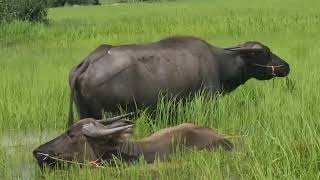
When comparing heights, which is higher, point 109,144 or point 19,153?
point 109,144

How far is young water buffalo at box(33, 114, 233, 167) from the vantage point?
456 cm

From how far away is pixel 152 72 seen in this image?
5996 millimetres

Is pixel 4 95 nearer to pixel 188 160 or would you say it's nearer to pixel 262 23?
pixel 188 160

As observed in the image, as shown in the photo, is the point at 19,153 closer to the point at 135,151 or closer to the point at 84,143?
the point at 84,143

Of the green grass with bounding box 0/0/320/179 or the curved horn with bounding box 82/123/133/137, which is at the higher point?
the curved horn with bounding box 82/123/133/137

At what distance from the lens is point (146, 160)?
476 centimetres

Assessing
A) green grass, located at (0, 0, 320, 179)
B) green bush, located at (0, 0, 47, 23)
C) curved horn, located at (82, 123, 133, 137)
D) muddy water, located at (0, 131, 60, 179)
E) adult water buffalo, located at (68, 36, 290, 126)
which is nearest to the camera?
green grass, located at (0, 0, 320, 179)

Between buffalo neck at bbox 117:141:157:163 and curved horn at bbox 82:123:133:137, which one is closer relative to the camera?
curved horn at bbox 82:123:133:137

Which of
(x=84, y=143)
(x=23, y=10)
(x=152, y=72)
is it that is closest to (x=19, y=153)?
(x=84, y=143)

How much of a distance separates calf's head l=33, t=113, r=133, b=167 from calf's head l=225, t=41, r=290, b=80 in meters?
2.52

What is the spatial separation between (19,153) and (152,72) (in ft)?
4.70

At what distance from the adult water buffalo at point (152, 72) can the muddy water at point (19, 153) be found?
0.42 metres

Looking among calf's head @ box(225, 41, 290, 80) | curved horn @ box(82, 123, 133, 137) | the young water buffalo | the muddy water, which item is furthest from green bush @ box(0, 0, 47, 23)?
curved horn @ box(82, 123, 133, 137)

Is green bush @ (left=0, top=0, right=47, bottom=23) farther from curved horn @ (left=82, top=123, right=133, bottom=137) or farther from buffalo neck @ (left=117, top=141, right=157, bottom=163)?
curved horn @ (left=82, top=123, right=133, bottom=137)
